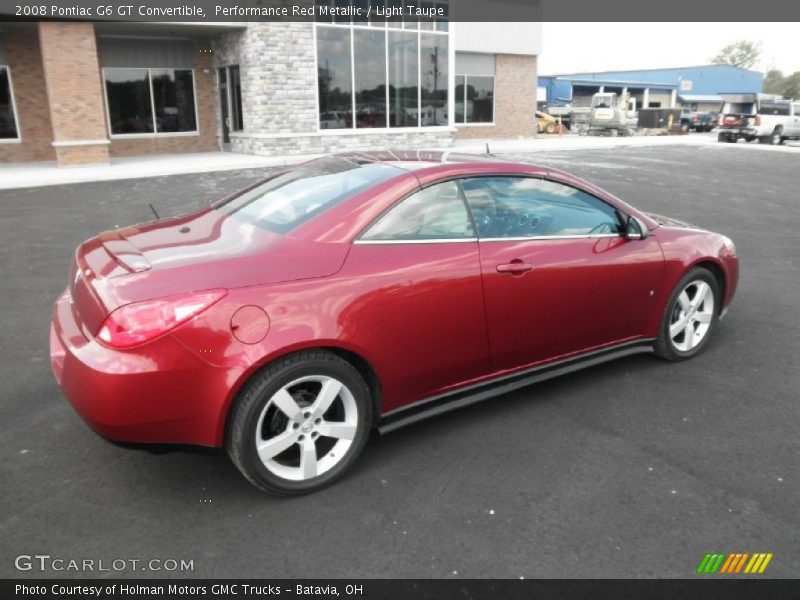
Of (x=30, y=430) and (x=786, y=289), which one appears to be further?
(x=786, y=289)

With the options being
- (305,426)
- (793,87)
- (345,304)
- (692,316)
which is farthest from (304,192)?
(793,87)

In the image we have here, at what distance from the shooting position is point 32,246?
8.23 meters

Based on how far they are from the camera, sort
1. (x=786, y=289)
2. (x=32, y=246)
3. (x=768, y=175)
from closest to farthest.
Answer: (x=786, y=289), (x=32, y=246), (x=768, y=175)

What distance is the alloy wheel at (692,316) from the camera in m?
4.57

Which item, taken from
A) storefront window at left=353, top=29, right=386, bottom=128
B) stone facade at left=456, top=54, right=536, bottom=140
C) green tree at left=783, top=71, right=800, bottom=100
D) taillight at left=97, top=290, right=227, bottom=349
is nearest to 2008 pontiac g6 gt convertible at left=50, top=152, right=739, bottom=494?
taillight at left=97, top=290, right=227, bottom=349

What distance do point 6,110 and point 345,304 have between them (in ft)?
68.3

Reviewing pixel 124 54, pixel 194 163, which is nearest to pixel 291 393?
pixel 194 163

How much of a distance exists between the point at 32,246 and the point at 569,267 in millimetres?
7250

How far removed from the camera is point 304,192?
3.67 meters

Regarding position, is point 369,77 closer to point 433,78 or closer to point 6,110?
point 433,78

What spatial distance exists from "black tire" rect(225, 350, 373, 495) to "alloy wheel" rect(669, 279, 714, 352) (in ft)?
8.48

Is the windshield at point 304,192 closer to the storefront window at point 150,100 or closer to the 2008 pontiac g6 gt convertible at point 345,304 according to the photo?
the 2008 pontiac g6 gt convertible at point 345,304

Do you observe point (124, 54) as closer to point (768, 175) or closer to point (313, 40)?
point (313, 40)

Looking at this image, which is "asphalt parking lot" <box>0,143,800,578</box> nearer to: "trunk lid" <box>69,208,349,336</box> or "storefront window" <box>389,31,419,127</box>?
"trunk lid" <box>69,208,349,336</box>
